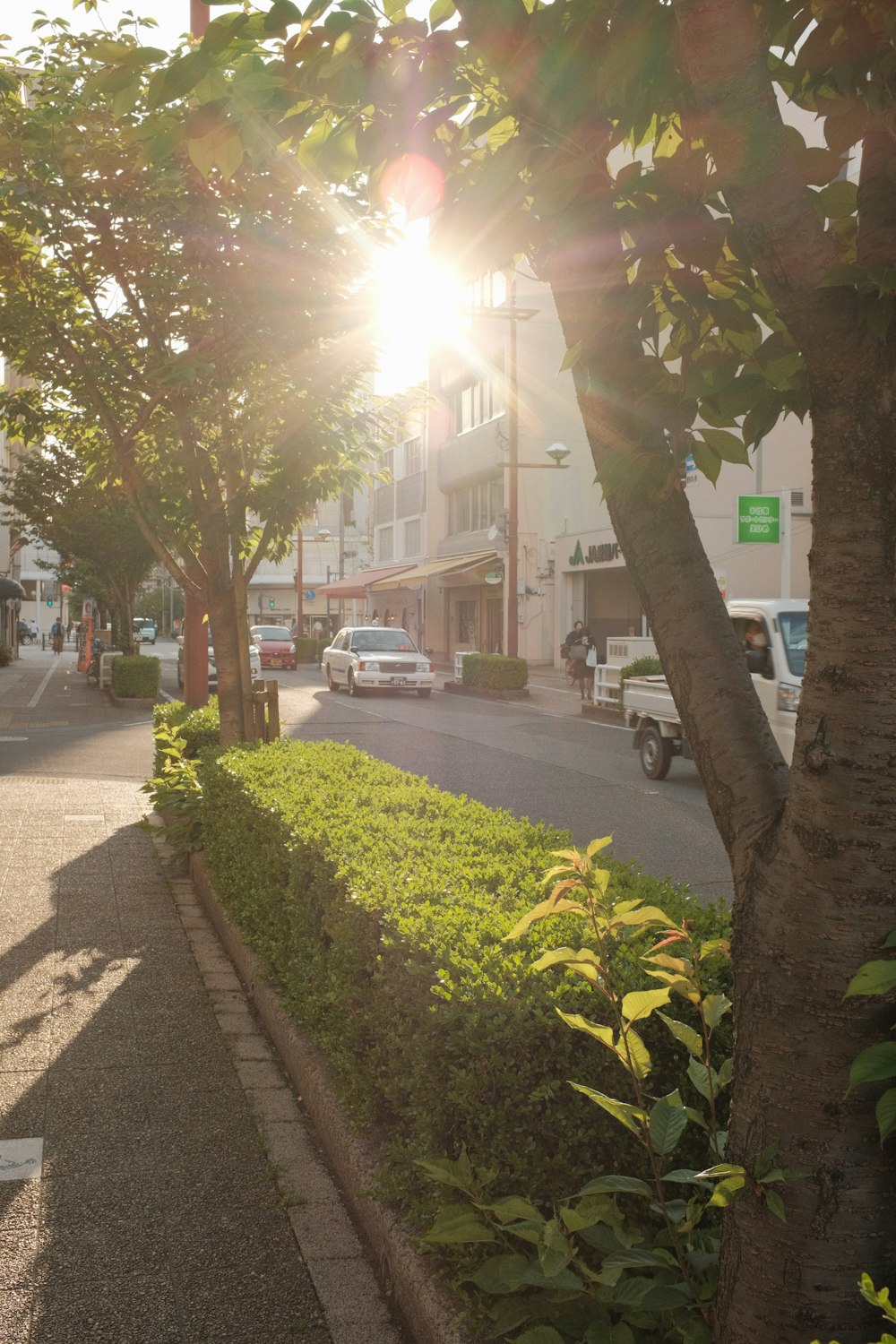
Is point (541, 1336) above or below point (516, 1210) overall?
below

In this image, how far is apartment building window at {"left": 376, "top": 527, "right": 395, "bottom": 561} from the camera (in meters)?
63.4

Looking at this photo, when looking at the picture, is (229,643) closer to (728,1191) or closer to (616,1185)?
(616,1185)

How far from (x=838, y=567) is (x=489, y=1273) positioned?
4.78 ft

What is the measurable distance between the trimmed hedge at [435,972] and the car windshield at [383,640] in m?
25.0

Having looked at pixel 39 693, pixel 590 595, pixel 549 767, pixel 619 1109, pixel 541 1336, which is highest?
Answer: pixel 590 595

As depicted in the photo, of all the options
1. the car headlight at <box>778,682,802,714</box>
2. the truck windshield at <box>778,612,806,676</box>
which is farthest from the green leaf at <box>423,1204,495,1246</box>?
the truck windshield at <box>778,612,806,676</box>

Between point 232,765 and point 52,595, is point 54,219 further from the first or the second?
point 52,595

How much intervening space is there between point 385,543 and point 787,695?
53694 millimetres

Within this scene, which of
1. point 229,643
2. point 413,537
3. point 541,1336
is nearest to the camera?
point 541,1336

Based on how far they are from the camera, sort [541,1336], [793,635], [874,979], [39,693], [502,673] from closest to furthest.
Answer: [874,979] < [541,1336] < [793,635] < [502,673] < [39,693]

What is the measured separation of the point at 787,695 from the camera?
12133 mm

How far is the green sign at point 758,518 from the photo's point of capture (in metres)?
23.6

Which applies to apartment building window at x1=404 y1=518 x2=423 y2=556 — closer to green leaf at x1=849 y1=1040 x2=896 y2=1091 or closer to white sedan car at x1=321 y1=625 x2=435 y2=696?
white sedan car at x1=321 y1=625 x2=435 y2=696

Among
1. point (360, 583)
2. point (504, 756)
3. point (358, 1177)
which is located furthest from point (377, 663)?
point (360, 583)
